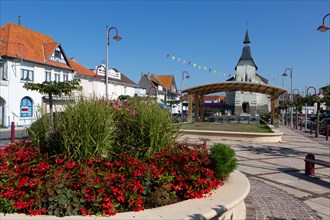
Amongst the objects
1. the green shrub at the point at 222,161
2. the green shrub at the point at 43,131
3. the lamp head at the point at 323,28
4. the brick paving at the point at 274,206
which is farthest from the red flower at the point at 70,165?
the lamp head at the point at 323,28

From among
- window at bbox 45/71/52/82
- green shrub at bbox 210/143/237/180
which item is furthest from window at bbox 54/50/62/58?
green shrub at bbox 210/143/237/180

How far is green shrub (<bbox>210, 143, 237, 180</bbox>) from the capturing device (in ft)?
15.6

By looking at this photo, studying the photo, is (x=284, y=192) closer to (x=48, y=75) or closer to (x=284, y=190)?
(x=284, y=190)

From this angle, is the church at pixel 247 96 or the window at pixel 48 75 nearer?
the window at pixel 48 75

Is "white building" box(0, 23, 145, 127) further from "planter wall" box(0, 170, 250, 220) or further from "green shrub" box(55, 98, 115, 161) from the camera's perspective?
"planter wall" box(0, 170, 250, 220)

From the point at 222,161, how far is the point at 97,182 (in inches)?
83.5

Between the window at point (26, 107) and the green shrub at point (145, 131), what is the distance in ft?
85.6

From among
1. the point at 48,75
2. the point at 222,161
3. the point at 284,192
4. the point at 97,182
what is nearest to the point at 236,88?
the point at 48,75

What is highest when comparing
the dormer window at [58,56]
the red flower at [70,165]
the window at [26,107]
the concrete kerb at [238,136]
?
the dormer window at [58,56]

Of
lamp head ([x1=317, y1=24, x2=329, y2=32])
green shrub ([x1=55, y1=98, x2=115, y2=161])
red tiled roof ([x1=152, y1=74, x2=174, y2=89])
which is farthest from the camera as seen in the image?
red tiled roof ([x1=152, y1=74, x2=174, y2=89])

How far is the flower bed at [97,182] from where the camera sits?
11.2 feet

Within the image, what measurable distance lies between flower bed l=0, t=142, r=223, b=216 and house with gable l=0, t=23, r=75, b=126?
21807 millimetres

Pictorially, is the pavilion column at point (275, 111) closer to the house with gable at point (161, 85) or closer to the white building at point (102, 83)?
the white building at point (102, 83)

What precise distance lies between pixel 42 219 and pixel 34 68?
2941 centimetres
